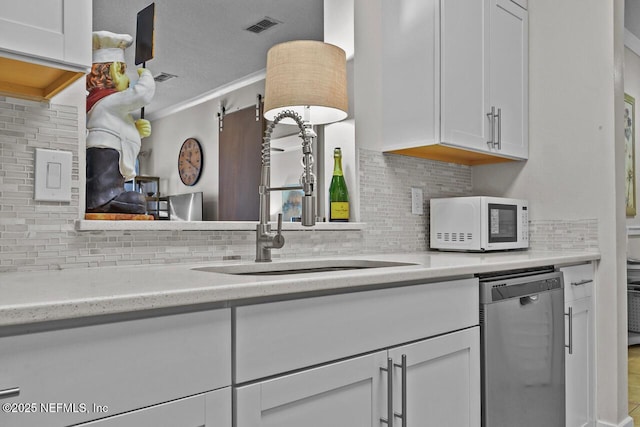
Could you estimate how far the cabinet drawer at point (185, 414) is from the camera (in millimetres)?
810

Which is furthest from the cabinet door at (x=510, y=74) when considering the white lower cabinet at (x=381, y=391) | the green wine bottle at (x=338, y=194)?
the white lower cabinet at (x=381, y=391)

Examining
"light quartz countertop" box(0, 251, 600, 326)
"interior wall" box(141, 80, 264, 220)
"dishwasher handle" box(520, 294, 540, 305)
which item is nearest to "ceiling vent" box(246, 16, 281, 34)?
"interior wall" box(141, 80, 264, 220)

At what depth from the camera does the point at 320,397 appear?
1.11 meters

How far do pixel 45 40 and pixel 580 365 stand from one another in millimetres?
2349

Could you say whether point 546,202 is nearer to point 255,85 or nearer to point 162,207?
point 255,85

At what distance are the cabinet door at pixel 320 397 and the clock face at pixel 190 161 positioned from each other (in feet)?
3.52

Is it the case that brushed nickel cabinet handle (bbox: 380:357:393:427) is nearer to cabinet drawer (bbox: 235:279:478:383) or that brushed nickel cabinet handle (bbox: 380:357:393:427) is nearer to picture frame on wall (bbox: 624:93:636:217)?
cabinet drawer (bbox: 235:279:478:383)

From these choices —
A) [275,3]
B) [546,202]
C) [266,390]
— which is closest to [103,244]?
[266,390]

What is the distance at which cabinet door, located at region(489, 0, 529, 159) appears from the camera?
240cm

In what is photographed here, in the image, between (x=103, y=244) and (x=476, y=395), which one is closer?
(x=103, y=244)

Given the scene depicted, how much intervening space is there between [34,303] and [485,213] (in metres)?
1.96

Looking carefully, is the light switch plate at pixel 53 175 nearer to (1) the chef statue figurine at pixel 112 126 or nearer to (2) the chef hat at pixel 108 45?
(1) the chef statue figurine at pixel 112 126

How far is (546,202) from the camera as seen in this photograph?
254 cm

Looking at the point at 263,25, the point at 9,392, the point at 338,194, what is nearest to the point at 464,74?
the point at 338,194
